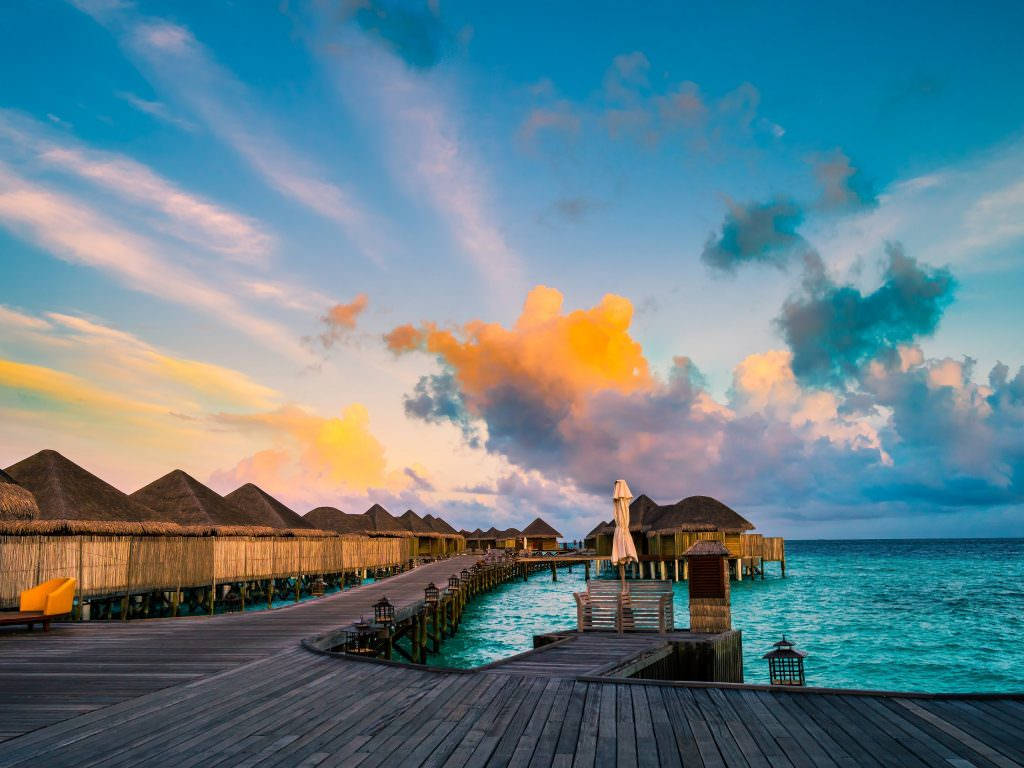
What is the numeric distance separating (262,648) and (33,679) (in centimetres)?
317

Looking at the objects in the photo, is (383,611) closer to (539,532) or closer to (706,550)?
(706,550)

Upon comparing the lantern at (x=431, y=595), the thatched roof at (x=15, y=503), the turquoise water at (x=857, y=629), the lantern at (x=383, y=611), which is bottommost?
the turquoise water at (x=857, y=629)

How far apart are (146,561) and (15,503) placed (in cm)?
554

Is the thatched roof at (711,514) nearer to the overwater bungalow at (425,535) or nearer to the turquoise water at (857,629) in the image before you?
the turquoise water at (857,629)

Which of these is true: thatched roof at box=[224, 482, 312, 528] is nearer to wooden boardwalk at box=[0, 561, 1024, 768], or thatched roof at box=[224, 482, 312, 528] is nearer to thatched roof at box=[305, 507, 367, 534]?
thatched roof at box=[305, 507, 367, 534]

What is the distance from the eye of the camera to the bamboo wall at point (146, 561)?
61.2ft

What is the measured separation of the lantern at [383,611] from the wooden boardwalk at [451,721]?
18.6ft

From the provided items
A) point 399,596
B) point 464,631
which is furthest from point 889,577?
point 399,596

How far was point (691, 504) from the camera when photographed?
57.0m

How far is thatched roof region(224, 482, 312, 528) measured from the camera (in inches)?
1476

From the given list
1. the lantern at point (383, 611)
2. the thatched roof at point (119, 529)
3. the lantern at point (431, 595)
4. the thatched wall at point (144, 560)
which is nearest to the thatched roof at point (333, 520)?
the thatched wall at point (144, 560)

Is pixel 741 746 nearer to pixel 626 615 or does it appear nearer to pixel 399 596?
pixel 626 615

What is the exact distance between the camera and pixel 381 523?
6397 centimetres

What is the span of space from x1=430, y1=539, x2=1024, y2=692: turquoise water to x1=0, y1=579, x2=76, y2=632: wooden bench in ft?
38.6
